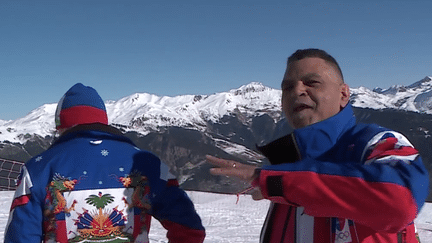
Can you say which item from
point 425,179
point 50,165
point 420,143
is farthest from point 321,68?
point 420,143

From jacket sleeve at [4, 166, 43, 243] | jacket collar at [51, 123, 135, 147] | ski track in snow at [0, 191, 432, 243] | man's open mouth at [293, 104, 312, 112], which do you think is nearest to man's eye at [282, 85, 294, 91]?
man's open mouth at [293, 104, 312, 112]

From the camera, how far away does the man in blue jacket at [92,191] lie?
2.01 m

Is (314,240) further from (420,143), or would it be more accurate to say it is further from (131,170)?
(420,143)

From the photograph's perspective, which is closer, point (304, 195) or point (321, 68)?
point (304, 195)

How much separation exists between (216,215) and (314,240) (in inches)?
347

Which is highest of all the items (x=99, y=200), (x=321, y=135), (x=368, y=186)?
(x=321, y=135)

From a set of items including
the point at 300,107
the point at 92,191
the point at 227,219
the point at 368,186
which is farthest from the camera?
the point at 227,219

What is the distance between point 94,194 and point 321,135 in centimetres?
136

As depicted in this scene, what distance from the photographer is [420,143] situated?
141 m

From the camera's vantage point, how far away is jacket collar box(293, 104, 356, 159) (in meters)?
1.64

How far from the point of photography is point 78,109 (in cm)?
225

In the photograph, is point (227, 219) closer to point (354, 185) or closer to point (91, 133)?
point (91, 133)

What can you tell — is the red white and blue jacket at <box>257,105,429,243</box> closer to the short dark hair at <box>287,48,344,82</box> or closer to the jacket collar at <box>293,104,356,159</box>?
the jacket collar at <box>293,104,356,159</box>

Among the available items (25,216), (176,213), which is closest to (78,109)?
(25,216)
